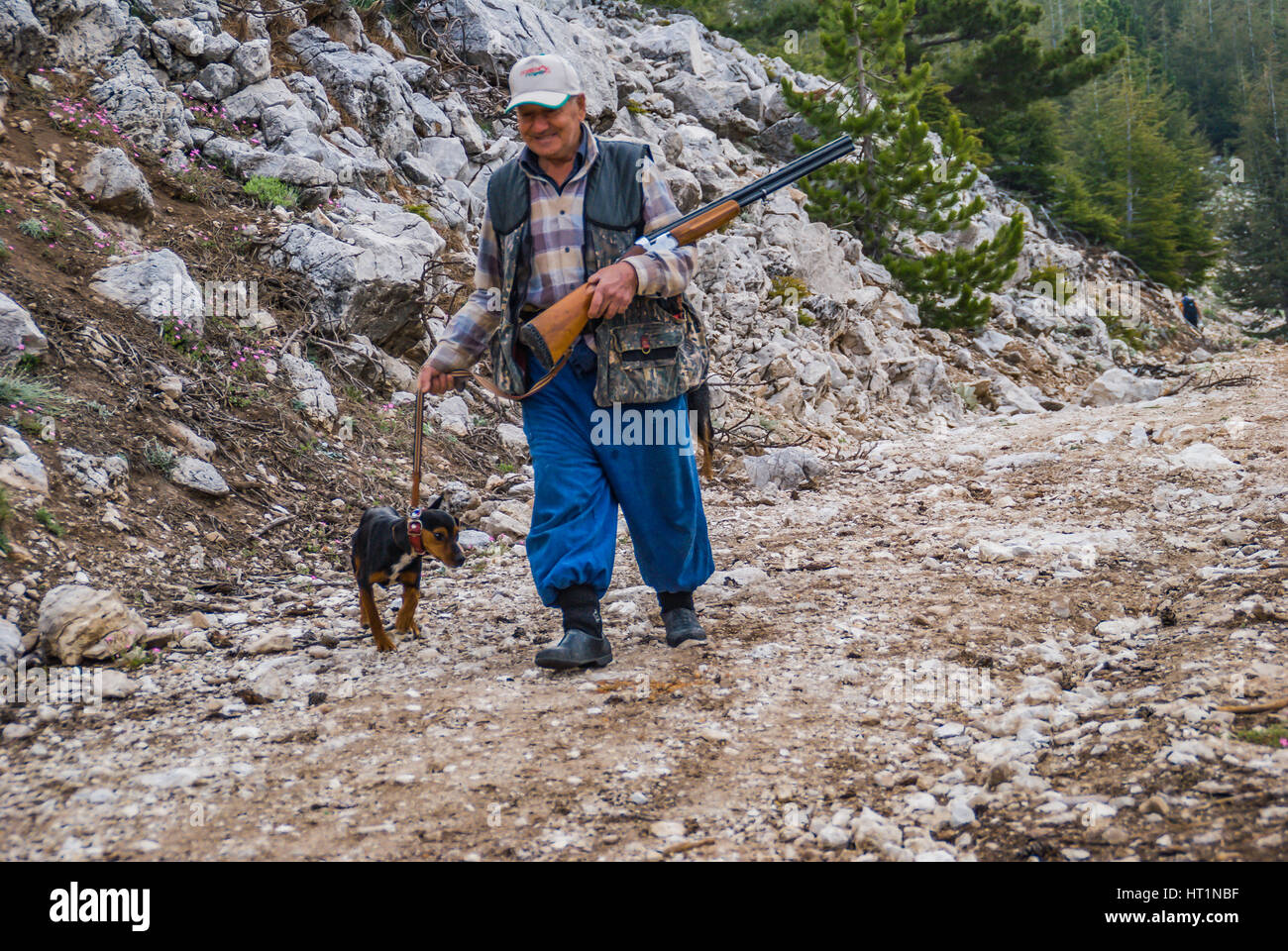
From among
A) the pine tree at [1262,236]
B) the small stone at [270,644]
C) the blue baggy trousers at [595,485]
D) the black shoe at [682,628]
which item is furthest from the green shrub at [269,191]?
the pine tree at [1262,236]

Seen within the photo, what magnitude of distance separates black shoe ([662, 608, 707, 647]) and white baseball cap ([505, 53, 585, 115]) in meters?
→ 2.06

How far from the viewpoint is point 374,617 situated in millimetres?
3787

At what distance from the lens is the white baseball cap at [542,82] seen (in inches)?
128

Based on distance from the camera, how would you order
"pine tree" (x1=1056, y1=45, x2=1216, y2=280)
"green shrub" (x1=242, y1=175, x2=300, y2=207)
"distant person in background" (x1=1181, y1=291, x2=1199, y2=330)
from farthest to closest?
"pine tree" (x1=1056, y1=45, x2=1216, y2=280)
"distant person in background" (x1=1181, y1=291, x2=1199, y2=330)
"green shrub" (x1=242, y1=175, x2=300, y2=207)

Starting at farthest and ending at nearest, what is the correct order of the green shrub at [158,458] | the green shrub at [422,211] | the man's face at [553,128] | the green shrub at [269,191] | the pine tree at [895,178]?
the pine tree at [895,178] < the green shrub at [422,211] < the green shrub at [269,191] < the green shrub at [158,458] < the man's face at [553,128]

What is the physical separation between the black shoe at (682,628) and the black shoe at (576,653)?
1.09 feet

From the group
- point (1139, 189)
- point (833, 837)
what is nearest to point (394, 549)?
point (833, 837)

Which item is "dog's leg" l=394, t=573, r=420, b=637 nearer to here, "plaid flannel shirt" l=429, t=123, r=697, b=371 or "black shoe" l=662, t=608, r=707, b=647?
"black shoe" l=662, t=608, r=707, b=647

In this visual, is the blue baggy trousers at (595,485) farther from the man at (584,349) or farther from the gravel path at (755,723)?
the gravel path at (755,723)

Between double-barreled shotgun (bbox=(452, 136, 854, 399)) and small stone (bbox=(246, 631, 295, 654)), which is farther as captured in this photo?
small stone (bbox=(246, 631, 295, 654))

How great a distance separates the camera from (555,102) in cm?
324

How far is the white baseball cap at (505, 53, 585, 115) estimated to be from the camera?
324 centimetres

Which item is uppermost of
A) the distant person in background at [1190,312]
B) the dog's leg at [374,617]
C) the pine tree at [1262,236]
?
the pine tree at [1262,236]

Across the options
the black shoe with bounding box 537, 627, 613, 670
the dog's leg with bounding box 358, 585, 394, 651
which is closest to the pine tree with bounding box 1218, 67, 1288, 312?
the black shoe with bounding box 537, 627, 613, 670
